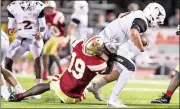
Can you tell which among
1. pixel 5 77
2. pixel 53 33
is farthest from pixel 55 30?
pixel 5 77

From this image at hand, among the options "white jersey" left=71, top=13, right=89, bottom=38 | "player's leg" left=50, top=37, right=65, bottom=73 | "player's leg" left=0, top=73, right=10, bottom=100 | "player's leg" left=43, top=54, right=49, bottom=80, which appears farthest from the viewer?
"white jersey" left=71, top=13, right=89, bottom=38

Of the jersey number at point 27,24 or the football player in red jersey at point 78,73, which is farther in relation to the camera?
the jersey number at point 27,24

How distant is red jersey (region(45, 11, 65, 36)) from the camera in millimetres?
13314

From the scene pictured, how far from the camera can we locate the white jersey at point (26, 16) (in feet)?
29.3

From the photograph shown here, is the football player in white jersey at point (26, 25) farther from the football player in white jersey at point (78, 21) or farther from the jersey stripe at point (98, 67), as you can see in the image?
the football player in white jersey at point (78, 21)

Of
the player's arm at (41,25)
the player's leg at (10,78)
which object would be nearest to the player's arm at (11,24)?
the player's arm at (41,25)

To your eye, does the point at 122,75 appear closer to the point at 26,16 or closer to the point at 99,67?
the point at 99,67

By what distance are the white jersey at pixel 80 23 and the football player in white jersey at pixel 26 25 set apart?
A: 16.2ft

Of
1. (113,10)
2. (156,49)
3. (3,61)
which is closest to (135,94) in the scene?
(3,61)

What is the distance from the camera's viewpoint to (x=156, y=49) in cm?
1703

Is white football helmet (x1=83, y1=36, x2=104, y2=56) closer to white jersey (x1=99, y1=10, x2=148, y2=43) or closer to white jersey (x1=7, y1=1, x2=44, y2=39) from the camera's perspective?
white jersey (x1=99, y1=10, x2=148, y2=43)

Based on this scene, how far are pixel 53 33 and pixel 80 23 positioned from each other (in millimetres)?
1037

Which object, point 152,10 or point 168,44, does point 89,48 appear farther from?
point 168,44

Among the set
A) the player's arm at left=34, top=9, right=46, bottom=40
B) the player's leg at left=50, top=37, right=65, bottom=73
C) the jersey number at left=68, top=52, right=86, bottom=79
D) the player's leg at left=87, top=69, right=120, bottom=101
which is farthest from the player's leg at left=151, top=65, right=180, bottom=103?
the player's leg at left=50, top=37, right=65, bottom=73
